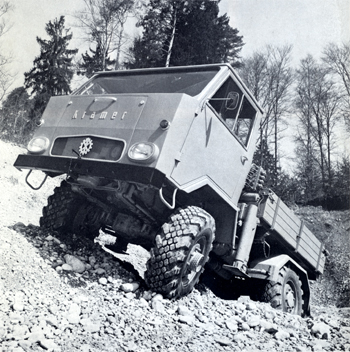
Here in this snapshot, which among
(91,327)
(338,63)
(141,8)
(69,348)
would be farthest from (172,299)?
(141,8)

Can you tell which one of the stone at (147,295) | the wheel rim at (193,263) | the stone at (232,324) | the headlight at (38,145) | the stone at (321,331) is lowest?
the stone at (147,295)

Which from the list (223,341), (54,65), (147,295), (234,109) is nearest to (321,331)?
(223,341)

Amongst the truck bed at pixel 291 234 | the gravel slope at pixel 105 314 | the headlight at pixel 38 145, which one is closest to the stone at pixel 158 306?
the gravel slope at pixel 105 314

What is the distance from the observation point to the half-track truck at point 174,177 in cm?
353

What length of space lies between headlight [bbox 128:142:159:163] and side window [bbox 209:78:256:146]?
1025 millimetres

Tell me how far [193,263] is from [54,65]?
44.4ft

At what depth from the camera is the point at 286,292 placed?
5.14m

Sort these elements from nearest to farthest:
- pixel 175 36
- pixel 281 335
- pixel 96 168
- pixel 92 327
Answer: pixel 92 327 → pixel 281 335 → pixel 96 168 → pixel 175 36

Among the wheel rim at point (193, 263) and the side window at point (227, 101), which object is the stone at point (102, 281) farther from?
the side window at point (227, 101)

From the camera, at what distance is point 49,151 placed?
13.5ft

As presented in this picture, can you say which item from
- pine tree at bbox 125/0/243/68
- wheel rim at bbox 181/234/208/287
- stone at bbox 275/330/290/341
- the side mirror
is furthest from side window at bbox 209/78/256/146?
pine tree at bbox 125/0/243/68

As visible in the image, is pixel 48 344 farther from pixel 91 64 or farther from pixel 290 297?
pixel 91 64

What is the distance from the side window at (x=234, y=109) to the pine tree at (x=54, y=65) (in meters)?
11.3

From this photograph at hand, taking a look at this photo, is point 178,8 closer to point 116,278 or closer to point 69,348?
point 116,278
